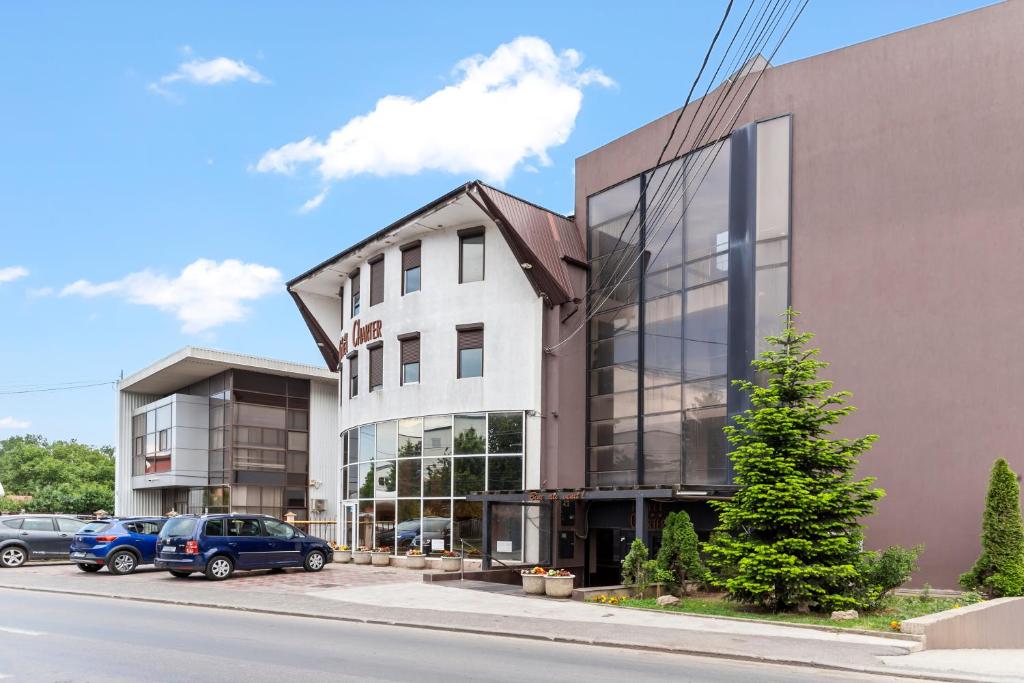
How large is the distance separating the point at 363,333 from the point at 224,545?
10770mm

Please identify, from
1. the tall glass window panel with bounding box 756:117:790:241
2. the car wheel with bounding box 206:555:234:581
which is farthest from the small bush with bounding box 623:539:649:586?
the car wheel with bounding box 206:555:234:581

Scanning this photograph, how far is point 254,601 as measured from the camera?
19203 millimetres

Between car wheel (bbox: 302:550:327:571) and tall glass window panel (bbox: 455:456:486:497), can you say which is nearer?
car wheel (bbox: 302:550:327:571)

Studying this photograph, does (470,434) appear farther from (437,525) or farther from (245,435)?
(245,435)

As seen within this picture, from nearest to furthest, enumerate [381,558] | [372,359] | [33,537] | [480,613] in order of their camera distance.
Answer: [480,613] → [33,537] → [381,558] → [372,359]

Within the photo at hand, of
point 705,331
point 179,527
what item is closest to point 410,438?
point 179,527

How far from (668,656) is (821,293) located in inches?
453

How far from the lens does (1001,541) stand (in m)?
17.7

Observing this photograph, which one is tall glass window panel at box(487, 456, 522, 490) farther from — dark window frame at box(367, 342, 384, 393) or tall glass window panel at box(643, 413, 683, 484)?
dark window frame at box(367, 342, 384, 393)

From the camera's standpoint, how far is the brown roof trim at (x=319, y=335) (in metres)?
38.2

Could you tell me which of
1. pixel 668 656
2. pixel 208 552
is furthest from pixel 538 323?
pixel 668 656

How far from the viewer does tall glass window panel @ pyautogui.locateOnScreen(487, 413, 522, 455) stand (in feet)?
89.9

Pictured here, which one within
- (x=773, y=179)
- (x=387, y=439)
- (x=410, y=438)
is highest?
(x=773, y=179)

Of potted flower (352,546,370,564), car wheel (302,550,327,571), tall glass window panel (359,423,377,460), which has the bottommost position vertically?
potted flower (352,546,370,564)
